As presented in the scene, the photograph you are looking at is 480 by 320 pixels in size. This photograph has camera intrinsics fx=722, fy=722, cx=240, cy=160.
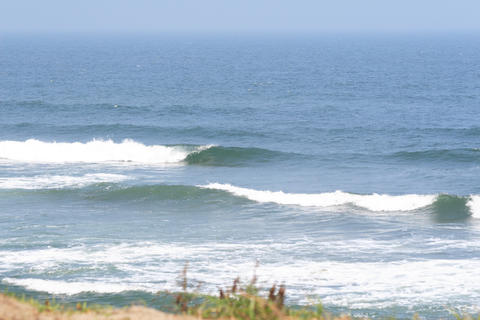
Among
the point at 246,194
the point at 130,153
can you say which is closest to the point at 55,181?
the point at 130,153

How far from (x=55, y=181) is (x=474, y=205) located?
1881 centimetres

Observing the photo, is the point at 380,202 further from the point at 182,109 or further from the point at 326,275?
the point at 182,109

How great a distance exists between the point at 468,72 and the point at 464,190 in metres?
63.6

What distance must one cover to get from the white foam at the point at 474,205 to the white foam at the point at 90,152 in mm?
16876

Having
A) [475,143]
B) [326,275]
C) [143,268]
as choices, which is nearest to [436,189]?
[475,143]

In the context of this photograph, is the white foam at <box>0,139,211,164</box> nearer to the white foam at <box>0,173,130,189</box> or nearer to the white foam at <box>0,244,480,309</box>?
the white foam at <box>0,173,130,189</box>

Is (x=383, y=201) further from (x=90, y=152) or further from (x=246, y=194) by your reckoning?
(x=90, y=152)

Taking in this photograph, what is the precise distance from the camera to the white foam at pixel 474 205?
1136 inches

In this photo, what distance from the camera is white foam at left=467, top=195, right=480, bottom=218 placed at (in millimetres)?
28859

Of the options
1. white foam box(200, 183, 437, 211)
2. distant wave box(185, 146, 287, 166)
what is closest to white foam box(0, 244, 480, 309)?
white foam box(200, 183, 437, 211)

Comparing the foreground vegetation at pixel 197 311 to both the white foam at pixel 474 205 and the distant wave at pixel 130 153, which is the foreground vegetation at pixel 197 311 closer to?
the white foam at pixel 474 205

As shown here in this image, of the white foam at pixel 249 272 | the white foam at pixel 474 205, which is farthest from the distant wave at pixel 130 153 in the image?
the white foam at pixel 249 272

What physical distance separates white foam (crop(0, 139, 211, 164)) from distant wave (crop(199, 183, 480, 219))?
11.4 meters

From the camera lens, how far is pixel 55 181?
111ft
